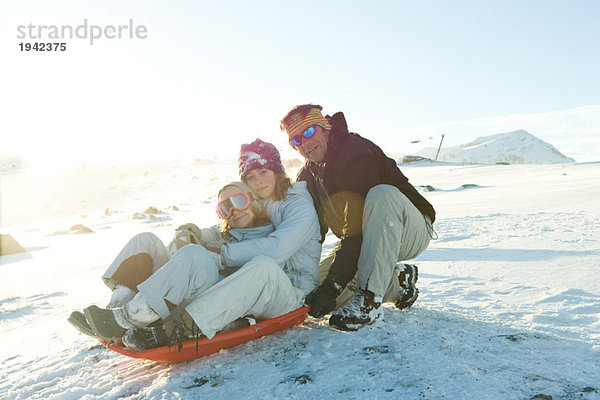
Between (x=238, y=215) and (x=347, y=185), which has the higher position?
(x=347, y=185)

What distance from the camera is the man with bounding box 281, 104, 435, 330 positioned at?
2645 millimetres

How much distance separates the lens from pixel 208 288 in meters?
2.28

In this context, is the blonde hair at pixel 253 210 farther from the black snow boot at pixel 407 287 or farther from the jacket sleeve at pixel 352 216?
the black snow boot at pixel 407 287

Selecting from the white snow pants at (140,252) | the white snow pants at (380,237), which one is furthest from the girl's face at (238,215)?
the white snow pants at (380,237)

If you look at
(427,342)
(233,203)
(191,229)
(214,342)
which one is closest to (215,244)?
(191,229)

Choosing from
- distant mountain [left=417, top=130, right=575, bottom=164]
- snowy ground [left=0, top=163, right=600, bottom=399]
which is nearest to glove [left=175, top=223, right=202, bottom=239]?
snowy ground [left=0, top=163, right=600, bottom=399]

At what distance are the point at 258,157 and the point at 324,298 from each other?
1.08m

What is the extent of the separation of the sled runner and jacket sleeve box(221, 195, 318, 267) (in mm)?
359

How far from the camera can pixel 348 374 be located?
1999 mm

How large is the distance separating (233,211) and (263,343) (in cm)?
90

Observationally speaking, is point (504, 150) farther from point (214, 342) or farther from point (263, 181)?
point (214, 342)

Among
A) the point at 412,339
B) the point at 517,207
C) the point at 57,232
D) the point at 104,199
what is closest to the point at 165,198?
the point at 104,199

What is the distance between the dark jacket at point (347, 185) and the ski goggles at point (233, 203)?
586 mm

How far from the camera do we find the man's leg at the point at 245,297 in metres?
2.20
